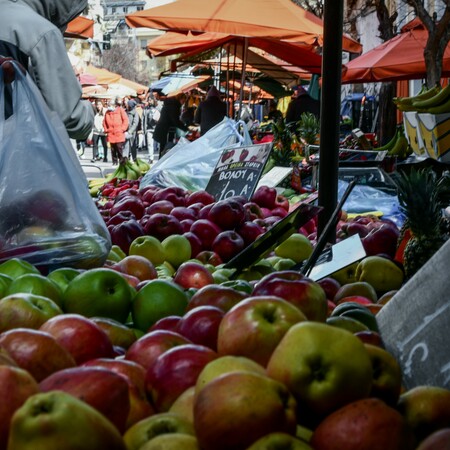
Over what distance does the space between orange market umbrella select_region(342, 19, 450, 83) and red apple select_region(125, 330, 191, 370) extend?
12632mm

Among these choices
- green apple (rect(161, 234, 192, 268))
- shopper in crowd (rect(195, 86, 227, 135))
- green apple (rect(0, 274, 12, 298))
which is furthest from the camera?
shopper in crowd (rect(195, 86, 227, 135))

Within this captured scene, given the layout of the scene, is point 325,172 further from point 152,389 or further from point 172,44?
point 172,44

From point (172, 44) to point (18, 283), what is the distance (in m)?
11.3

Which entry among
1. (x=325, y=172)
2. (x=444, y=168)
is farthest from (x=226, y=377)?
(x=444, y=168)

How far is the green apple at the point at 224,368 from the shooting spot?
1.40m

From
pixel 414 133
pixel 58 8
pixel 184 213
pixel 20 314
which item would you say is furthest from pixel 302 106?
pixel 20 314

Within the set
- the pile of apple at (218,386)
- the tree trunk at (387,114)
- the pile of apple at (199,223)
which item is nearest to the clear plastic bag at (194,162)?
the pile of apple at (199,223)

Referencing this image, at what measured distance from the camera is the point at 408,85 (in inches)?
1035

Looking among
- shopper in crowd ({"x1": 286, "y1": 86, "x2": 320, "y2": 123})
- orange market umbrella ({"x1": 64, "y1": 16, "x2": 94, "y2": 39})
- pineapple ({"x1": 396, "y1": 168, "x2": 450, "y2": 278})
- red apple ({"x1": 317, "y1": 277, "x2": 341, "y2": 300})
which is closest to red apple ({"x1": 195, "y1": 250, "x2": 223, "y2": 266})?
pineapple ({"x1": 396, "y1": 168, "x2": 450, "y2": 278})

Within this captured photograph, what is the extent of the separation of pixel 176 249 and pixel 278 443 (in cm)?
268

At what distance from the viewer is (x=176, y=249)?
12.7 ft

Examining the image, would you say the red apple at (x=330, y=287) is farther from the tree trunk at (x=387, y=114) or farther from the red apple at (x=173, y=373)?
the tree trunk at (x=387, y=114)

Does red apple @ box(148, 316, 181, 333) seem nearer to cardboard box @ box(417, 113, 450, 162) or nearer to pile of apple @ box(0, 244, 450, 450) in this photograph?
pile of apple @ box(0, 244, 450, 450)

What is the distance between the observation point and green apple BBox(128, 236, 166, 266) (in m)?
3.72
